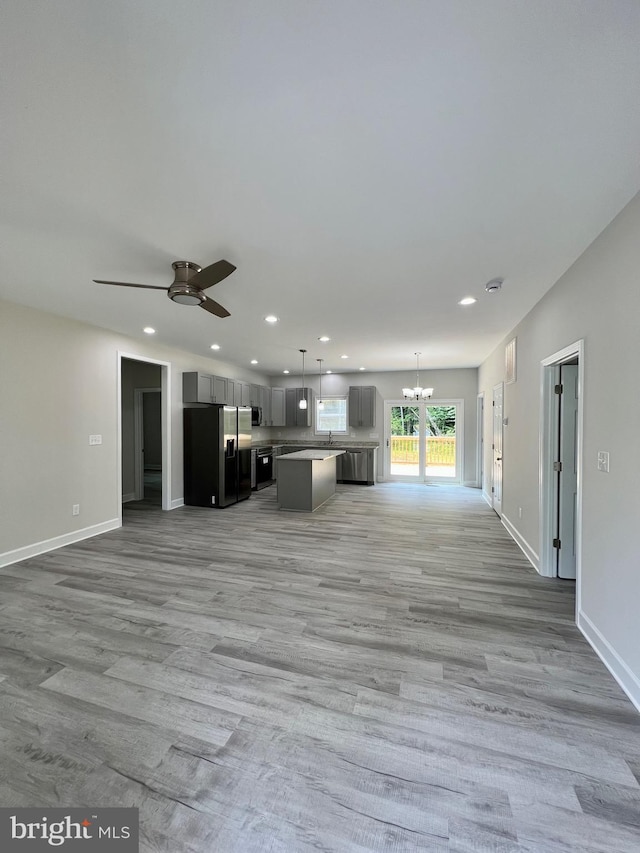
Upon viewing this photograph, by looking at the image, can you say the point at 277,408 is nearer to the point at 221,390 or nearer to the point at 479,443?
the point at 221,390

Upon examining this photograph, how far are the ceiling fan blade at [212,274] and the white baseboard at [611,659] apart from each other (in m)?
3.27

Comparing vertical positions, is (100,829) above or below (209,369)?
below

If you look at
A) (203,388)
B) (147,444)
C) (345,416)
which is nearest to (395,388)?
(345,416)

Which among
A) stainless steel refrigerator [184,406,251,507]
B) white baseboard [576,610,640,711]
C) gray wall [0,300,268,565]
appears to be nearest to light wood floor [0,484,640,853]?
white baseboard [576,610,640,711]

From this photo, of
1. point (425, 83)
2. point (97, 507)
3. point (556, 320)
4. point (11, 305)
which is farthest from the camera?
point (97, 507)

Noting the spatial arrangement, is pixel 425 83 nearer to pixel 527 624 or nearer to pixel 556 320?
pixel 556 320

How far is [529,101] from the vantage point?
1267 millimetres

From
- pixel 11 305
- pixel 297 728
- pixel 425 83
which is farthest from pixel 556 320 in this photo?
pixel 11 305

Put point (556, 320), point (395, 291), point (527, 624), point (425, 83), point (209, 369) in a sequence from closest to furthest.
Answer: point (425, 83)
point (527, 624)
point (556, 320)
point (395, 291)
point (209, 369)

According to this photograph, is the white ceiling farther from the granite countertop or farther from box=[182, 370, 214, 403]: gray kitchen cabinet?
the granite countertop

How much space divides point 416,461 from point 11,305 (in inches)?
299

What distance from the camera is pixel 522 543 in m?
3.92

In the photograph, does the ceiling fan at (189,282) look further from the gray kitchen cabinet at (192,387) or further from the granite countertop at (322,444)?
the granite countertop at (322,444)

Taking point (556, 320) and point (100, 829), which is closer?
point (100, 829)
